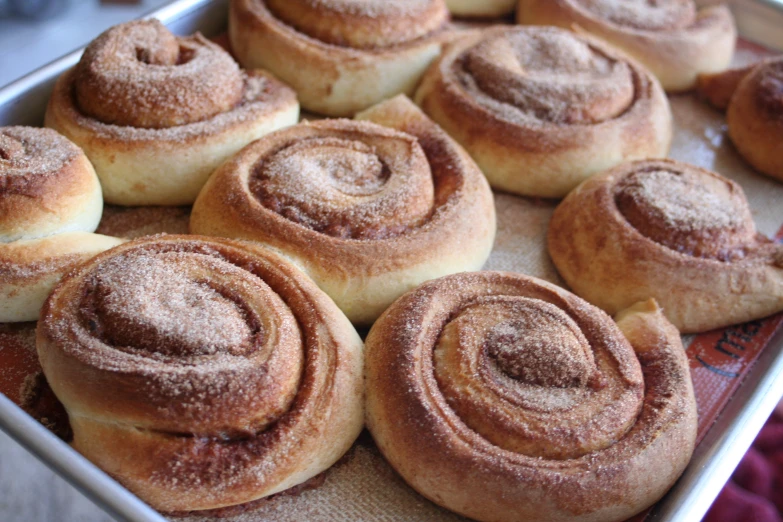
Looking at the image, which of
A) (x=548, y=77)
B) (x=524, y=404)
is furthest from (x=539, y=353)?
(x=548, y=77)

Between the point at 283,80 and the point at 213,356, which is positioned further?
the point at 283,80

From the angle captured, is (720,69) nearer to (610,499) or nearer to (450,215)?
(450,215)

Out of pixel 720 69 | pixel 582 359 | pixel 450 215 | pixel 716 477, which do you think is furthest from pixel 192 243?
pixel 720 69

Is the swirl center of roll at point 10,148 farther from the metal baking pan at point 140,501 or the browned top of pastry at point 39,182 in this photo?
the metal baking pan at point 140,501

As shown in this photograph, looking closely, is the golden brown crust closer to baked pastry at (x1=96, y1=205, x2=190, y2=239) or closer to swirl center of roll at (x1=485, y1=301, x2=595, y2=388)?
swirl center of roll at (x1=485, y1=301, x2=595, y2=388)

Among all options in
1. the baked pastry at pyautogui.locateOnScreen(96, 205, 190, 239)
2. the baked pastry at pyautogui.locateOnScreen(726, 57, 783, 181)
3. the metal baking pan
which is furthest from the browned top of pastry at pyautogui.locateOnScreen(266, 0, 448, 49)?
the baked pastry at pyautogui.locateOnScreen(726, 57, 783, 181)

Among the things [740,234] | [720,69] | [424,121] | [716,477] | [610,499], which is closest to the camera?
[610,499]

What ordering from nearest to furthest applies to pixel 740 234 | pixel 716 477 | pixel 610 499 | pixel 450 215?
1. pixel 610 499
2. pixel 716 477
3. pixel 450 215
4. pixel 740 234
